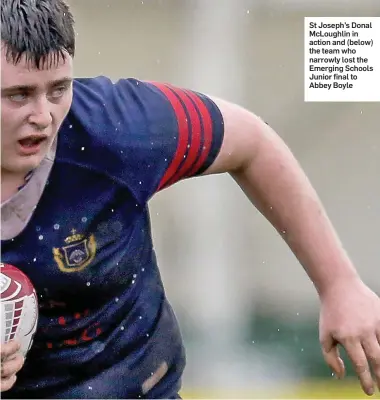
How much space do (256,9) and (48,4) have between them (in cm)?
230

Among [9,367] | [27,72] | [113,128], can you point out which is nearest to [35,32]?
[27,72]

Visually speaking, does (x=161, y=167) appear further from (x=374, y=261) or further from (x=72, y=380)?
(x=374, y=261)

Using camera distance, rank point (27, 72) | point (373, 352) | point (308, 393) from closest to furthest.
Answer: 1. point (27, 72)
2. point (373, 352)
3. point (308, 393)

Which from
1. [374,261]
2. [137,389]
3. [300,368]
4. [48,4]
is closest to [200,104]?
[48,4]

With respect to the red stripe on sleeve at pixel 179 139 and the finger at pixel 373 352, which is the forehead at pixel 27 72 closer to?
the red stripe on sleeve at pixel 179 139

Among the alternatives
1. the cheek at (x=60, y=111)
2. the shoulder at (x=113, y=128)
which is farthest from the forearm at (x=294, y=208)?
the cheek at (x=60, y=111)

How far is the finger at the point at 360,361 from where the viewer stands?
1.13 metres

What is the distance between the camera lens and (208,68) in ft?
10.4

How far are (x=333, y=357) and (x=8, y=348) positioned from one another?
37 centimetres

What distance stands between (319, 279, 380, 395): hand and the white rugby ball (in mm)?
338

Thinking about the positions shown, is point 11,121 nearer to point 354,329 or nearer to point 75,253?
point 75,253

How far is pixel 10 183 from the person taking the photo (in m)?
1.12

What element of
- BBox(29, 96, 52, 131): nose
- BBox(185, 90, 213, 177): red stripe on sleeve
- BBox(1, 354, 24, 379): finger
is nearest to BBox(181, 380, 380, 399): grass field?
BBox(185, 90, 213, 177): red stripe on sleeve

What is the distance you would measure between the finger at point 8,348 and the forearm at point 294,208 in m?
0.36
